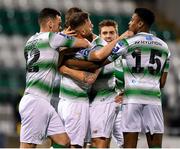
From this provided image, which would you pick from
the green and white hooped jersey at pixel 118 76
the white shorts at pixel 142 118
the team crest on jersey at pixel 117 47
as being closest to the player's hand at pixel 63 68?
the team crest on jersey at pixel 117 47

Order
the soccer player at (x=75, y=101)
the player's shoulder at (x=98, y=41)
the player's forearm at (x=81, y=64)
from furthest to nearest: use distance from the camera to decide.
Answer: the player's shoulder at (x=98, y=41) → the soccer player at (x=75, y=101) → the player's forearm at (x=81, y=64)

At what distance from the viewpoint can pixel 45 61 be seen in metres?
8.34

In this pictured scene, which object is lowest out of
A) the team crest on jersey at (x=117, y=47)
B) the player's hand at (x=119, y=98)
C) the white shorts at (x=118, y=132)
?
the white shorts at (x=118, y=132)

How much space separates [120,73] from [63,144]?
1.58 m

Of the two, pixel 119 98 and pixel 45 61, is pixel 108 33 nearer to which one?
pixel 119 98

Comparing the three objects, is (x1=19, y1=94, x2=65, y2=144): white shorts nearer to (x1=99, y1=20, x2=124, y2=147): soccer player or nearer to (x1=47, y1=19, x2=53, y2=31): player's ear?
(x1=47, y1=19, x2=53, y2=31): player's ear

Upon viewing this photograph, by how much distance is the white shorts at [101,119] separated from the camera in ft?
28.3

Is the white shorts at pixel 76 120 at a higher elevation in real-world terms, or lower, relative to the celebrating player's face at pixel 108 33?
lower

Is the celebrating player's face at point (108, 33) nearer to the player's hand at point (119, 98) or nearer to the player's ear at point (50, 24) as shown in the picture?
the player's hand at point (119, 98)

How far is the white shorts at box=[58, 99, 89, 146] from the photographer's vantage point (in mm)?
8594

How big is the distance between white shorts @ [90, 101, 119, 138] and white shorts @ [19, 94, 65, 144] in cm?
46

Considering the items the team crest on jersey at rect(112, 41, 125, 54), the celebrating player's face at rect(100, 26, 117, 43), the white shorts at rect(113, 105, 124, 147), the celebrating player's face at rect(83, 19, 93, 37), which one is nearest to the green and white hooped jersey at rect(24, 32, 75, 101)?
the celebrating player's face at rect(83, 19, 93, 37)

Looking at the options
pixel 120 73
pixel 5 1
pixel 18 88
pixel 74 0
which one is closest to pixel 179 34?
pixel 74 0

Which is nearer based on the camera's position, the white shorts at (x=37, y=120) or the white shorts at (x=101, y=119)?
the white shorts at (x=37, y=120)
